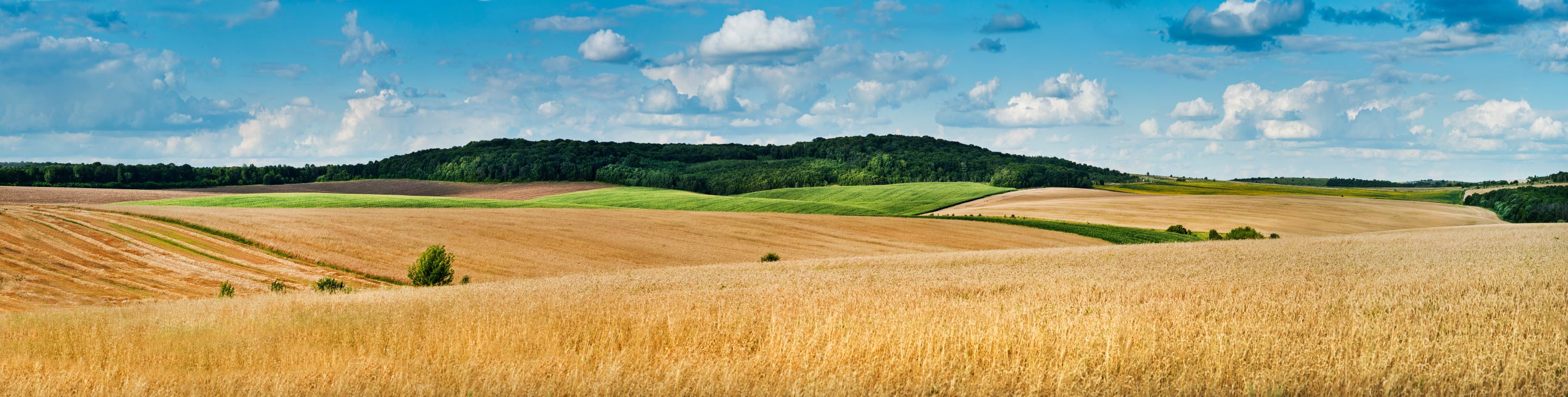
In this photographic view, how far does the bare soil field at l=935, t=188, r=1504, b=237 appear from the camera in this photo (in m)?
70.4

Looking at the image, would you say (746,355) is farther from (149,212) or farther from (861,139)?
(861,139)

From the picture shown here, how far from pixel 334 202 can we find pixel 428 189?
3597 centimetres

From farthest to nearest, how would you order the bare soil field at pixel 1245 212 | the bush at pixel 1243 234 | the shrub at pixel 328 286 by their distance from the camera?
the bare soil field at pixel 1245 212
the bush at pixel 1243 234
the shrub at pixel 328 286

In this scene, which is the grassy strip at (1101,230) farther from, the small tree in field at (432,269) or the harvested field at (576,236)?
the small tree in field at (432,269)

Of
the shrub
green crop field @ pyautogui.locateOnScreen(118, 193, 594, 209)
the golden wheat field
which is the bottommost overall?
the shrub

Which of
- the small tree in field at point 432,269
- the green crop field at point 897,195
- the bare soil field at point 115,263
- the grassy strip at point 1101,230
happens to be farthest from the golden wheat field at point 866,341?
the green crop field at point 897,195

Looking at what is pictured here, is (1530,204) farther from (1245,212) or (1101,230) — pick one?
(1101,230)

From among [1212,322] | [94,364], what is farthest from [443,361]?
[1212,322]

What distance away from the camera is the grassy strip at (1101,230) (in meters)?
60.8

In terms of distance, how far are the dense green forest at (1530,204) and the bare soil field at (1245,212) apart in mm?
1574

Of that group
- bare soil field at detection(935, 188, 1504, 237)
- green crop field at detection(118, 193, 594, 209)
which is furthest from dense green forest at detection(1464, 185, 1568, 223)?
green crop field at detection(118, 193, 594, 209)

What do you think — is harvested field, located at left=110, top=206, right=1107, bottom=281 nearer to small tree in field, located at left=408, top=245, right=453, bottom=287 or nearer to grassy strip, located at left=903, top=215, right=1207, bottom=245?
grassy strip, located at left=903, top=215, right=1207, bottom=245

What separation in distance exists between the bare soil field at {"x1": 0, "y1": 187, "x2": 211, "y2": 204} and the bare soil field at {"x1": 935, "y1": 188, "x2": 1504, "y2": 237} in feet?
226

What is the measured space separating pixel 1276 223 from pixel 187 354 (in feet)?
247
